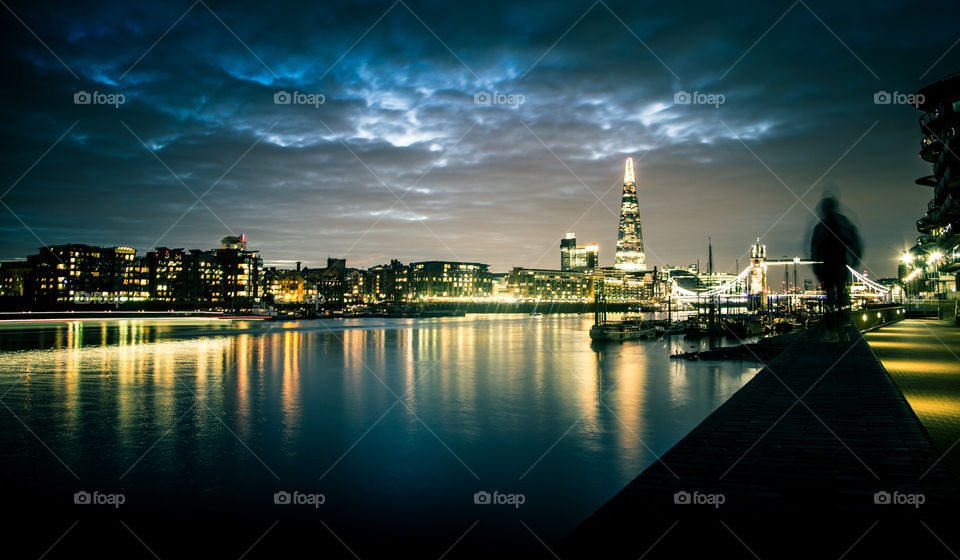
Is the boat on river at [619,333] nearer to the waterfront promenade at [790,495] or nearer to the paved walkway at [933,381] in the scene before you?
the paved walkway at [933,381]

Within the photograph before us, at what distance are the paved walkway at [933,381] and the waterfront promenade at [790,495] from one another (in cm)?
49

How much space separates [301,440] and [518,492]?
22.9 feet

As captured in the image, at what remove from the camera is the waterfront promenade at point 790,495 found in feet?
17.3

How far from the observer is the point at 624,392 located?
24.5 meters

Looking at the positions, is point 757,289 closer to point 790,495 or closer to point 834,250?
point 834,250

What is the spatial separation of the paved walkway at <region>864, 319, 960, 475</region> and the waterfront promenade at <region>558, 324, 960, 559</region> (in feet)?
1.62

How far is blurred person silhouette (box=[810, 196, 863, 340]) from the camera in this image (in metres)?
28.5

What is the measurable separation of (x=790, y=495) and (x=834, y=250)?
26461 millimetres

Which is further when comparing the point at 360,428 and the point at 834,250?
the point at 834,250

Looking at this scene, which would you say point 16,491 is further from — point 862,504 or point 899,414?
point 899,414

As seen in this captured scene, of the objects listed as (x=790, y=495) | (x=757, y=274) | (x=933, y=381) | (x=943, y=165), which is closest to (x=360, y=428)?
(x=790, y=495)

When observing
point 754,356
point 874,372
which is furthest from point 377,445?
point 754,356

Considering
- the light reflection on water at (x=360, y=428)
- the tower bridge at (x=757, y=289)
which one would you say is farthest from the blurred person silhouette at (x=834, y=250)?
the tower bridge at (x=757, y=289)

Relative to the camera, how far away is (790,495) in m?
6.50
